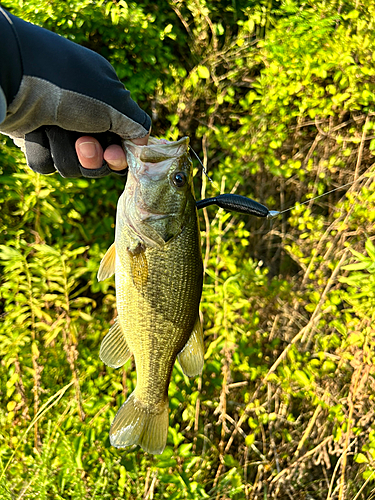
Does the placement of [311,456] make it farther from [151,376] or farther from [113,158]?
[113,158]

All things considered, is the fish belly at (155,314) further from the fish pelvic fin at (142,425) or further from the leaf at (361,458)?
the leaf at (361,458)

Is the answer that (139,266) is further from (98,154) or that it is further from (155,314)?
(98,154)

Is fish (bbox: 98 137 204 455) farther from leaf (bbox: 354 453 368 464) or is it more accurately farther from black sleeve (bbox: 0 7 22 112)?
leaf (bbox: 354 453 368 464)

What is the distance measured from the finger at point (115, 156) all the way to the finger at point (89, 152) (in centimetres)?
3

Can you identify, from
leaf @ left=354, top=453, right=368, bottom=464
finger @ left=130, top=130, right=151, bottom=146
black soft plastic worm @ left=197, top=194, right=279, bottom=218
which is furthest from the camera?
leaf @ left=354, top=453, right=368, bottom=464

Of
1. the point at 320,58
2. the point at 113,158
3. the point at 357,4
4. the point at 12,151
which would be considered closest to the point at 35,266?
the point at 12,151

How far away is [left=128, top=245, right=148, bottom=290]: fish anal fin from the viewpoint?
1.60m

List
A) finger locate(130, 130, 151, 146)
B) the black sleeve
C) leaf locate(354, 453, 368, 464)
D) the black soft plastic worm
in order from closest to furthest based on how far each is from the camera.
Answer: the black sleeve < the black soft plastic worm < finger locate(130, 130, 151, 146) < leaf locate(354, 453, 368, 464)

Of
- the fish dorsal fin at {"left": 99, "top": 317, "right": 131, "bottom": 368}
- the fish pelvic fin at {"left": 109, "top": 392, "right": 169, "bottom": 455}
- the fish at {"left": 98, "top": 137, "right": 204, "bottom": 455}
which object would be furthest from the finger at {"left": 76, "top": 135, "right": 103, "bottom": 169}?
the fish pelvic fin at {"left": 109, "top": 392, "right": 169, "bottom": 455}

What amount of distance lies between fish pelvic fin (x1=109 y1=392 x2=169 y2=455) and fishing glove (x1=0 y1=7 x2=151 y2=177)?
99 centimetres

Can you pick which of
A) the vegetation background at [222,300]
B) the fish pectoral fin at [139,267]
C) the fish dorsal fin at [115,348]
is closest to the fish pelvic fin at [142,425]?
the fish dorsal fin at [115,348]

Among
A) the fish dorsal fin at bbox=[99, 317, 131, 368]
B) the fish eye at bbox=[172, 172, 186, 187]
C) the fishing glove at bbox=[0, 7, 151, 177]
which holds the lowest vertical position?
the fish dorsal fin at bbox=[99, 317, 131, 368]

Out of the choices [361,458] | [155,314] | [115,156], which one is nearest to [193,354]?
[155,314]

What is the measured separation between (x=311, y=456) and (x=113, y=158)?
8.47 ft
